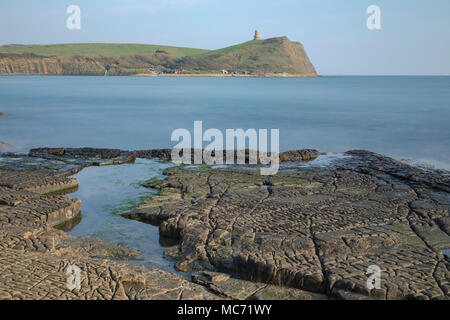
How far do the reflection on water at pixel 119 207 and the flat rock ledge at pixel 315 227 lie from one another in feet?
1.03

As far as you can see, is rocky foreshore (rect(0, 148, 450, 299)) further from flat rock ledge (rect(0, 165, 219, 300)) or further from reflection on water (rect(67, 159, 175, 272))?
reflection on water (rect(67, 159, 175, 272))

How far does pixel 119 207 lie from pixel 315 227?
14.1ft

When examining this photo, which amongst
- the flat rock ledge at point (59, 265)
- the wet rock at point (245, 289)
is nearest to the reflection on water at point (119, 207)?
the flat rock ledge at point (59, 265)

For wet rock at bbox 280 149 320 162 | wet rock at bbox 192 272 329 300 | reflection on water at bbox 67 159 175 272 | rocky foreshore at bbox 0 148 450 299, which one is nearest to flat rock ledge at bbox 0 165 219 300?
rocky foreshore at bbox 0 148 450 299

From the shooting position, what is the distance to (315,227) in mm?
7434

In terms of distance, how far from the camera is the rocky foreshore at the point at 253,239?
17.9ft

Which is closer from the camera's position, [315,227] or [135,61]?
[315,227]

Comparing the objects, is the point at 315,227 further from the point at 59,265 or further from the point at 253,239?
the point at 59,265

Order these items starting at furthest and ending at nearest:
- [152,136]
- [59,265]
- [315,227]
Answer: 1. [152,136]
2. [315,227]
3. [59,265]

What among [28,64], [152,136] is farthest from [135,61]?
[152,136]

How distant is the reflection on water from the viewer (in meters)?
7.38

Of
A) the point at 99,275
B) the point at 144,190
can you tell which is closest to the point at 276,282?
the point at 99,275

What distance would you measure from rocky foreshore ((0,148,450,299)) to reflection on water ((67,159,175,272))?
261mm

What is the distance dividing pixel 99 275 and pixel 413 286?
3.94 m
